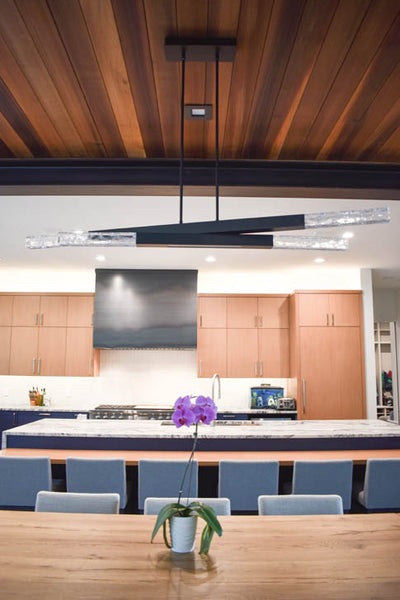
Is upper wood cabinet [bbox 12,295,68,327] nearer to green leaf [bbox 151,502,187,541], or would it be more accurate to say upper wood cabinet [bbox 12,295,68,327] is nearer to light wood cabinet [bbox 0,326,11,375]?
light wood cabinet [bbox 0,326,11,375]

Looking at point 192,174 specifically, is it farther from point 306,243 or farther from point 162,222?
point 162,222

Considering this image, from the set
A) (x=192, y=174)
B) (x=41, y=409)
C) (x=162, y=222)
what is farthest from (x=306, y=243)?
(x=41, y=409)

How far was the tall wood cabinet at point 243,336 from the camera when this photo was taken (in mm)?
6105

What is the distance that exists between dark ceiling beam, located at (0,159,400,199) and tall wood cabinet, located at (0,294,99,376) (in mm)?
3909

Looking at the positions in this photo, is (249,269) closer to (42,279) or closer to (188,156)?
(42,279)

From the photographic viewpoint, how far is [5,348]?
245 inches

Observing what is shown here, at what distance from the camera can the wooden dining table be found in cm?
133

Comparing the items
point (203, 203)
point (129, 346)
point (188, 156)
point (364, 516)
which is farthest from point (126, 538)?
point (129, 346)

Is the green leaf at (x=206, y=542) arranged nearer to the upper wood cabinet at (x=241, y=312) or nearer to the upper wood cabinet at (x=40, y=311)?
the upper wood cabinet at (x=241, y=312)

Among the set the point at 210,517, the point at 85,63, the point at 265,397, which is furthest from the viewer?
the point at 265,397

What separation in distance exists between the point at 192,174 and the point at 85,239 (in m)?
0.72

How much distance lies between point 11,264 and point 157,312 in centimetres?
208

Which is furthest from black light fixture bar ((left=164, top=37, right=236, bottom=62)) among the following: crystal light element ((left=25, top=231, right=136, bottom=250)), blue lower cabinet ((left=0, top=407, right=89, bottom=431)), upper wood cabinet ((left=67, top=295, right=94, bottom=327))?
blue lower cabinet ((left=0, top=407, right=89, bottom=431))

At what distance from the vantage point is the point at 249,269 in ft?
19.7
